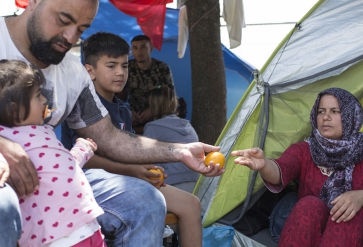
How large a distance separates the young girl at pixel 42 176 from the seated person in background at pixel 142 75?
3.76 meters

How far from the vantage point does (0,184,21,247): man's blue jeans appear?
184 centimetres

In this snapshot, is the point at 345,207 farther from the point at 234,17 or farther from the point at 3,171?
the point at 234,17

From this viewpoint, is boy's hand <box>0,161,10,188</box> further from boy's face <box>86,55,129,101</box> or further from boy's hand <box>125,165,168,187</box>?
boy's face <box>86,55,129,101</box>

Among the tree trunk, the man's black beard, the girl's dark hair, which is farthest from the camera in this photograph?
the tree trunk

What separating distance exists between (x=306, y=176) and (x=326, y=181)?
0.42 feet

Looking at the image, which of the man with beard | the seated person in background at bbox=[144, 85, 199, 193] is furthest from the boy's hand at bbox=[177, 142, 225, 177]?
the seated person in background at bbox=[144, 85, 199, 193]

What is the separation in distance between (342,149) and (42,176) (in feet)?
5.80

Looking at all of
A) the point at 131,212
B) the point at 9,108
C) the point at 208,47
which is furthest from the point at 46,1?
the point at 208,47

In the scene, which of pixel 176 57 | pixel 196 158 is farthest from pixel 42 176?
pixel 176 57

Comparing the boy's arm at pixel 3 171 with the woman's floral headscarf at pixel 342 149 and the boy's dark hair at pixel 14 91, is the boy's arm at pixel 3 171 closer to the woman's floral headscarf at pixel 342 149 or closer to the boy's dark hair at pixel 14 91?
the boy's dark hair at pixel 14 91

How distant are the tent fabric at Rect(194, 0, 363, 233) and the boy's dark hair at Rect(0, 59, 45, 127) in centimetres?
174

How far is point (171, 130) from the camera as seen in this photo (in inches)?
170

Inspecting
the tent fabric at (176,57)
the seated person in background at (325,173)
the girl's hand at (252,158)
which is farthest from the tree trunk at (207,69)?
the girl's hand at (252,158)

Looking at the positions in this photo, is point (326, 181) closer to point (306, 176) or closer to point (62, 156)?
point (306, 176)
